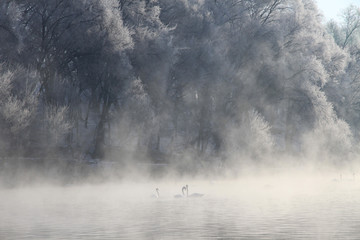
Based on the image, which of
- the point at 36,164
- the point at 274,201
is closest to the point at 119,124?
the point at 36,164

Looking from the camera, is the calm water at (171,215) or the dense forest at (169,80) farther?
the dense forest at (169,80)

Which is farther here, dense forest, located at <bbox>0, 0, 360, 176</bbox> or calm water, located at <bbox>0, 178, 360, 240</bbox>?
dense forest, located at <bbox>0, 0, 360, 176</bbox>

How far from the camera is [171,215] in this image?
2166 centimetres

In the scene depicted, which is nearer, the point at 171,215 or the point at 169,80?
the point at 171,215

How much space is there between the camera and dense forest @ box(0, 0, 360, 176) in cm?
3616

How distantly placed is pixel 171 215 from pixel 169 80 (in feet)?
76.3

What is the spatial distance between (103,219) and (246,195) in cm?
1301

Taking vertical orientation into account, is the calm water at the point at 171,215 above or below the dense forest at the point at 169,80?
below

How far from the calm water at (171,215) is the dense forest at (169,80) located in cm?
740

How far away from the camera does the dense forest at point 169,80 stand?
1423 inches

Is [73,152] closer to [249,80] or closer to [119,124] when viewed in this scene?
[119,124]

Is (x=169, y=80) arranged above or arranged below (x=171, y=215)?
above

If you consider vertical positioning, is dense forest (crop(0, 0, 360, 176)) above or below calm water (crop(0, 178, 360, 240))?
above

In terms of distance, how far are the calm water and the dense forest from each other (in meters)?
7.40
